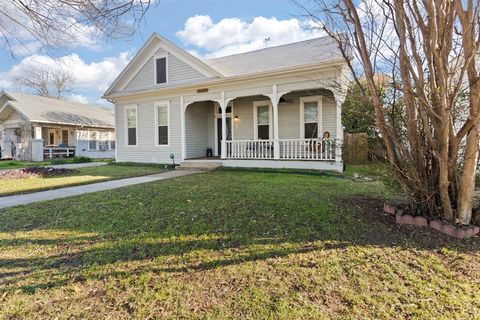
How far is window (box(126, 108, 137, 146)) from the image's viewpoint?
1411cm

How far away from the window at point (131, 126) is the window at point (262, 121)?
6.38m

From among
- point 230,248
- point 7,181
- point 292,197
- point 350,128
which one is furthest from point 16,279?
point 350,128

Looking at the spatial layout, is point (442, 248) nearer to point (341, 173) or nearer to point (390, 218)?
point (390, 218)

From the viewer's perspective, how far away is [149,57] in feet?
44.2

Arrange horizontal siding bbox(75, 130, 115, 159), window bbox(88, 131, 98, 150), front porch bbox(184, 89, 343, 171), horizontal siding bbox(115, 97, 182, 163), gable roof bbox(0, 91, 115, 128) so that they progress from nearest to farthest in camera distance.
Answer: front porch bbox(184, 89, 343, 171) < horizontal siding bbox(115, 97, 182, 163) < gable roof bbox(0, 91, 115, 128) < horizontal siding bbox(75, 130, 115, 159) < window bbox(88, 131, 98, 150)

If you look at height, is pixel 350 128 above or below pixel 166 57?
below

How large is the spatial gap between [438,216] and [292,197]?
2.36 meters

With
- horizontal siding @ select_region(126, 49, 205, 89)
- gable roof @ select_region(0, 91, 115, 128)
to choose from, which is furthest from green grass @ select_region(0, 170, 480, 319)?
gable roof @ select_region(0, 91, 115, 128)

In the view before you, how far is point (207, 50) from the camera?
17.0 meters

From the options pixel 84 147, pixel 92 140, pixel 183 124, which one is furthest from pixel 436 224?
pixel 92 140

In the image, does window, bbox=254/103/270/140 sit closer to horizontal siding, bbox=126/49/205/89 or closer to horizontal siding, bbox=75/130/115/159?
horizontal siding, bbox=126/49/205/89

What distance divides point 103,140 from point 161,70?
14210 mm

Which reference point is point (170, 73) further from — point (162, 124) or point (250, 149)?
point (250, 149)

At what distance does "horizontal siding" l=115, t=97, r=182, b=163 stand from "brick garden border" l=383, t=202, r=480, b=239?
33.7 feet
